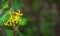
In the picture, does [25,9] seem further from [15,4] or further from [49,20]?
[15,4]

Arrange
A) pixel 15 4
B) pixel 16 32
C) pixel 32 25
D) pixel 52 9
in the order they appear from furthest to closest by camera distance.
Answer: pixel 52 9 < pixel 32 25 < pixel 16 32 < pixel 15 4

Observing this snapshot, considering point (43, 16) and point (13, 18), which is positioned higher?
point (13, 18)

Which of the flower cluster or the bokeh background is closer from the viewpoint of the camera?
the flower cluster

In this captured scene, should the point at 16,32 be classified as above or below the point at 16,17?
below

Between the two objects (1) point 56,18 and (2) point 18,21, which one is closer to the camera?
(2) point 18,21

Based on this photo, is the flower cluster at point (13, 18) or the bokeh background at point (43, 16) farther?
the bokeh background at point (43, 16)

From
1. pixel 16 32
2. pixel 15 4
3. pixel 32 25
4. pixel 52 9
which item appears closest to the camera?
pixel 15 4

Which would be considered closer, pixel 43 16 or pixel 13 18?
pixel 13 18

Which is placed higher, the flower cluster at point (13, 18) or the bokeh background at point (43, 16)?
the flower cluster at point (13, 18)

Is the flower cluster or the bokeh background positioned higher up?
the flower cluster

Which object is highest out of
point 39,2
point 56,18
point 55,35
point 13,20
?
point 13,20

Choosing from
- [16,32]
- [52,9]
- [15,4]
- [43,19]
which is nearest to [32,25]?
[43,19]
